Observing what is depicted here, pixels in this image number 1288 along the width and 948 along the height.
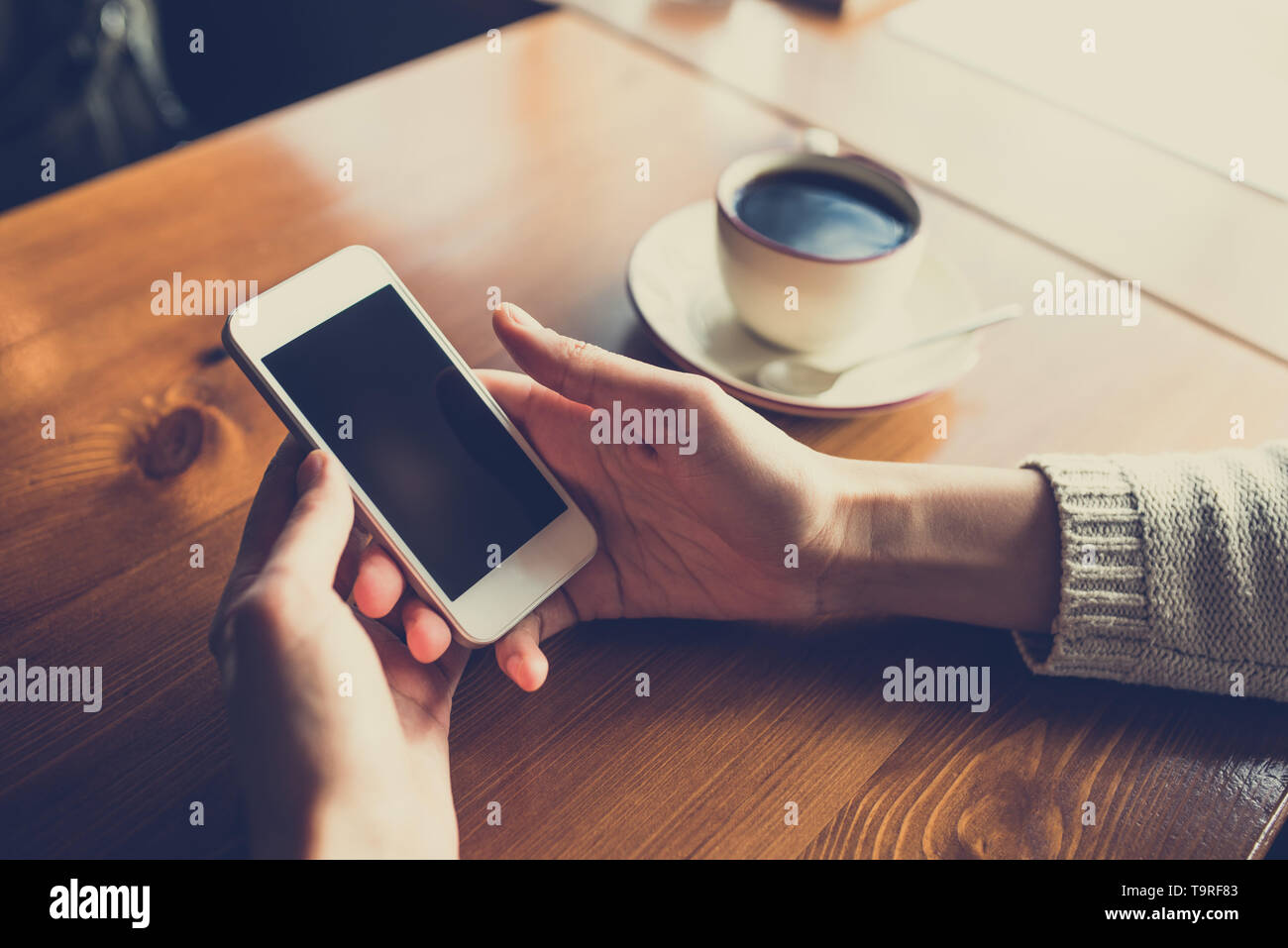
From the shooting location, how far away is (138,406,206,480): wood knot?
0.66m

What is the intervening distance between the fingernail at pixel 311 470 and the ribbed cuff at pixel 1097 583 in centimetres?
47

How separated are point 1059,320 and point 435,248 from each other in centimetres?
59

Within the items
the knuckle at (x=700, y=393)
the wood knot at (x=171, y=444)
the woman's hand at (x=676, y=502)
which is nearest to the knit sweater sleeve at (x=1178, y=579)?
the woman's hand at (x=676, y=502)

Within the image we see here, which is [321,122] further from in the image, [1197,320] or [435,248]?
[1197,320]

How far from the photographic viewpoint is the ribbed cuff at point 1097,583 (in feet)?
1.89

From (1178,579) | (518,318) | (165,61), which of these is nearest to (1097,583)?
(1178,579)

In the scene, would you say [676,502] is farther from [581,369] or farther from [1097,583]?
[1097,583]

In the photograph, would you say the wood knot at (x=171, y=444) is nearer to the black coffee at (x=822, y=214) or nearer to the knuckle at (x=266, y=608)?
the knuckle at (x=266, y=608)

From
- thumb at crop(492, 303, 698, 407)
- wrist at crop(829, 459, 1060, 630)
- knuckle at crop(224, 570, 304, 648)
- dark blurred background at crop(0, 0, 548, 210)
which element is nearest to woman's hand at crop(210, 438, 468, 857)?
knuckle at crop(224, 570, 304, 648)

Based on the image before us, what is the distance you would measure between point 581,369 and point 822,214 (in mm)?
268

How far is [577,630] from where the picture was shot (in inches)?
23.8

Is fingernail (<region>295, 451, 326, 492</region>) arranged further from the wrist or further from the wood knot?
the wrist

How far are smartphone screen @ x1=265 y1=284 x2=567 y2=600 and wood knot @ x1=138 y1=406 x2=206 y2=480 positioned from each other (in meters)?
0.15

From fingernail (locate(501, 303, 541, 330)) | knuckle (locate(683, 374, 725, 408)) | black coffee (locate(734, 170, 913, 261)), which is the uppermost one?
black coffee (locate(734, 170, 913, 261))
